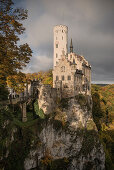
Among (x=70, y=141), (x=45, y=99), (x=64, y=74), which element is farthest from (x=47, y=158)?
(x=64, y=74)

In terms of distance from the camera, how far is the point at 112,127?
161 ft

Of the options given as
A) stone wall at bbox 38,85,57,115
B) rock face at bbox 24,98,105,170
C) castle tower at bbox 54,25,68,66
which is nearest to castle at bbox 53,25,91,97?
castle tower at bbox 54,25,68,66

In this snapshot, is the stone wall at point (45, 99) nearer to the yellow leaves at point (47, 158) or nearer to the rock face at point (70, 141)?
the rock face at point (70, 141)

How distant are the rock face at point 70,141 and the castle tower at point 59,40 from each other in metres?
12.6

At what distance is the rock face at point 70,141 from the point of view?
25.2 meters

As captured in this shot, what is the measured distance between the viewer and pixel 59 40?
36688 mm

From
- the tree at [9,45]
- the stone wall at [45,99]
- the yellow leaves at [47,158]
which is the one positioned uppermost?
the tree at [9,45]

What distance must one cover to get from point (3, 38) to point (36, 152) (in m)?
17.4

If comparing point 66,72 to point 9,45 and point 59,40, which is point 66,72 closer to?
point 59,40

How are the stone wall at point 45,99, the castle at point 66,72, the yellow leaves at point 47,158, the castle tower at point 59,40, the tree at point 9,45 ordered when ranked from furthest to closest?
the castle tower at point 59,40 < the castle at point 66,72 < the stone wall at point 45,99 < the yellow leaves at point 47,158 < the tree at point 9,45

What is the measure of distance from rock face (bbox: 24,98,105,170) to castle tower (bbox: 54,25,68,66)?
12637 mm

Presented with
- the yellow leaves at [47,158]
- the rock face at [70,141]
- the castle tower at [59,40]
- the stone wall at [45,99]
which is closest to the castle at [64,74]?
the castle tower at [59,40]

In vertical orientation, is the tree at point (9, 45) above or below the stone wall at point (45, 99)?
above

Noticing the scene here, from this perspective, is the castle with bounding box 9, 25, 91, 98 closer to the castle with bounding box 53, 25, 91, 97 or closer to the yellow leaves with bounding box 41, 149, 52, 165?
the castle with bounding box 53, 25, 91, 97
